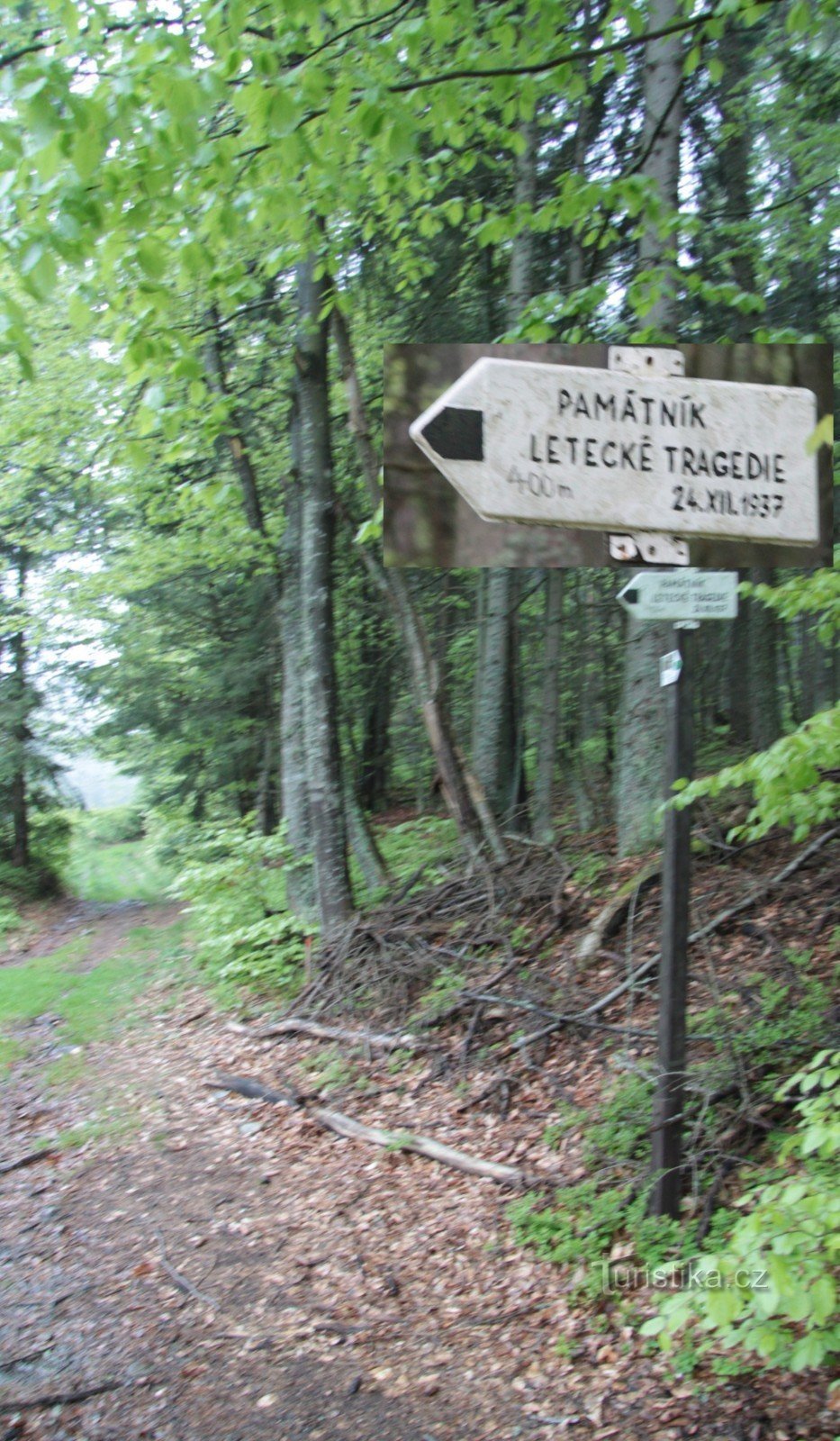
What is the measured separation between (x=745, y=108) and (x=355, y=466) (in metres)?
6.00

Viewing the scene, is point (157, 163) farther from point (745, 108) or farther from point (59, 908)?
point (59, 908)

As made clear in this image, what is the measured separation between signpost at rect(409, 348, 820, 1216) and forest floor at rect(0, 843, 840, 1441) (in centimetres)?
297

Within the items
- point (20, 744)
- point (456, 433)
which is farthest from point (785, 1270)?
point (20, 744)

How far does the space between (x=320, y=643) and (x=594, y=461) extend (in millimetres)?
7621

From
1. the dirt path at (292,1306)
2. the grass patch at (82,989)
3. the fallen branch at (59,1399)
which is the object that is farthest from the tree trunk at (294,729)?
the fallen branch at (59,1399)

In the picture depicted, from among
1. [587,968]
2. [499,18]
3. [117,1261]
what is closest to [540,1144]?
[587,968]

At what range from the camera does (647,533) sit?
2576 mm

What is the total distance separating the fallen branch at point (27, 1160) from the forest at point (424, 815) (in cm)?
4

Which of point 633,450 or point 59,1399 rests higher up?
point 633,450

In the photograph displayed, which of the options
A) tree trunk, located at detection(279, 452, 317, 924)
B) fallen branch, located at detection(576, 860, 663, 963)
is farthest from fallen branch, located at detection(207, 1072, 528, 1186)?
tree trunk, located at detection(279, 452, 317, 924)

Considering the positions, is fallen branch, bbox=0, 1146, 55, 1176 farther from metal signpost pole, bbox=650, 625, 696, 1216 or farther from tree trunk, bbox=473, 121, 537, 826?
tree trunk, bbox=473, 121, 537, 826

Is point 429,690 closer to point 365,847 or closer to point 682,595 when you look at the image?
point 365,847

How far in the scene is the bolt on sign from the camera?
2.42 m

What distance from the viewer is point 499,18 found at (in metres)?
4.71
